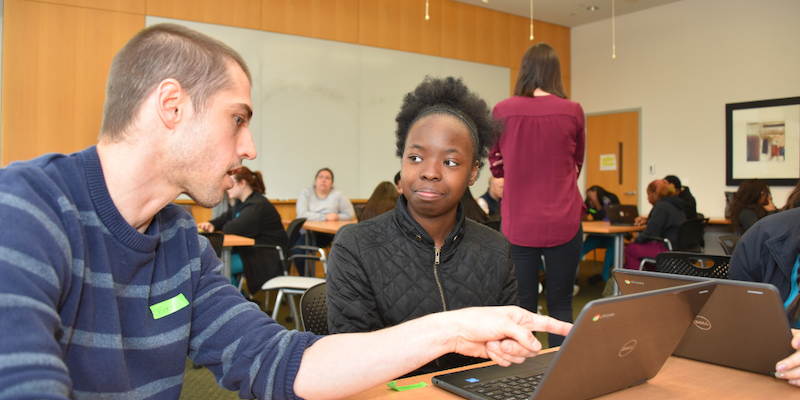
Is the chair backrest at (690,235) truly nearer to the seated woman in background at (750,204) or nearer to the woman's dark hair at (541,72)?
the seated woman in background at (750,204)

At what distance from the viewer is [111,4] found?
5867 millimetres

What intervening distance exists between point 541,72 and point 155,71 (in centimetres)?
192

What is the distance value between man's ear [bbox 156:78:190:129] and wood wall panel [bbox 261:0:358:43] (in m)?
6.19

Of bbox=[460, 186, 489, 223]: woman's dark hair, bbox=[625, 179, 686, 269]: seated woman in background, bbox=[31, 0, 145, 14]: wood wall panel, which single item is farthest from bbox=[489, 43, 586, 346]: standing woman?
bbox=[31, 0, 145, 14]: wood wall panel

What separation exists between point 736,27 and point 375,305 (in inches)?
316

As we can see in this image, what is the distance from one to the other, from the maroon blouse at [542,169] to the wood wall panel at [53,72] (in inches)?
194

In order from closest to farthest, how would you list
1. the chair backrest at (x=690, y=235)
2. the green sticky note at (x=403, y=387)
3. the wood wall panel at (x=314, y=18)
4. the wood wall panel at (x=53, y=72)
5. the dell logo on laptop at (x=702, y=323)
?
the green sticky note at (x=403, y=387), the dell logo on laptop at (x=702, y=323), the chair backrest at (x=690, y=235), the wood wall panel at (x=53, y=72), the wood wall panel at (x=314, y=18)

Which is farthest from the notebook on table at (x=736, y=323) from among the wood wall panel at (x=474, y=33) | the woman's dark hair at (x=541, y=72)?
the wood wall panel at (x=474, y=33)

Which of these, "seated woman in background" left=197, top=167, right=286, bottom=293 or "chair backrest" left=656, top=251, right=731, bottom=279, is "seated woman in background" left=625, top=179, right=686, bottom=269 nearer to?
"chair backrest" left=656, top=251, right=731, bottom=279

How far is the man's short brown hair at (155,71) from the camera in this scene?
2.98ft

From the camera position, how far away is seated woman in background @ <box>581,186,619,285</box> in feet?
19.6

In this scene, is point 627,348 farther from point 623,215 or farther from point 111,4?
point 111,4

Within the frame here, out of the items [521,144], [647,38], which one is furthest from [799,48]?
[521,144]

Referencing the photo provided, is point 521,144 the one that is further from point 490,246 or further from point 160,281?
point 160,281
